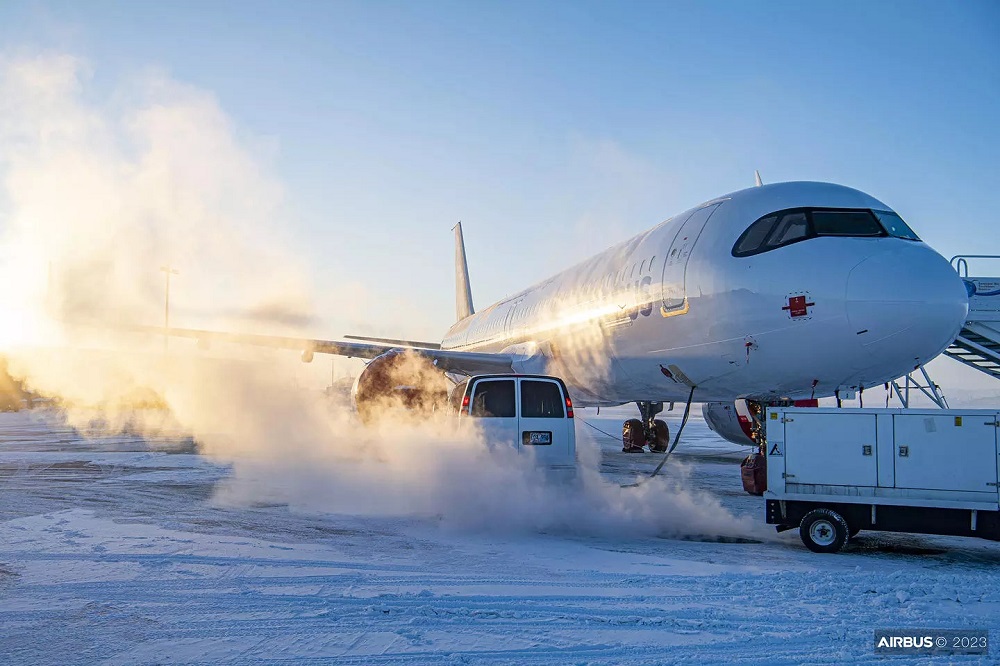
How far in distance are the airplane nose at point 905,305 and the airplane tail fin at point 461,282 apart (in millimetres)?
24017

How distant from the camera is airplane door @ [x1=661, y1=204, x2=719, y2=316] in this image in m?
10.8

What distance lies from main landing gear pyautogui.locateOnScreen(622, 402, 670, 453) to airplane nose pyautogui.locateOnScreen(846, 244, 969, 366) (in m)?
12.8

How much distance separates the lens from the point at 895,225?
9.45 meters

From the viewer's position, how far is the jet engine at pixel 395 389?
50.0ft

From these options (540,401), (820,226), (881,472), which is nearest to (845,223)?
(820,226)

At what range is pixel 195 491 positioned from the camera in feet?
38.6

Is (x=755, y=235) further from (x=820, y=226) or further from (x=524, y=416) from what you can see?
(x=524, y=416)

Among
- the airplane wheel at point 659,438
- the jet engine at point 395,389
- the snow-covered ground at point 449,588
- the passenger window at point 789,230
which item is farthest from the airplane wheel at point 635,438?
the passenger window at point 789,230

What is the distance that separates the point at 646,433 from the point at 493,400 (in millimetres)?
12598

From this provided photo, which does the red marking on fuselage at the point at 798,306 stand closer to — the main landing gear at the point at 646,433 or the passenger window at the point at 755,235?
the passenger window at the point at 755,235

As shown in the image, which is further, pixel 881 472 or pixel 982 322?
pixel 982 322

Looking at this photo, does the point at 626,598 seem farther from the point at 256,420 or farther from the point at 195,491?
the point at 256,420

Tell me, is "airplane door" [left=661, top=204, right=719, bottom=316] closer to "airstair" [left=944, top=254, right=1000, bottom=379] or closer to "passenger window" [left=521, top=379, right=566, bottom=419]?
"passenger window" [left=521, top=379, right=566, bottom=419]

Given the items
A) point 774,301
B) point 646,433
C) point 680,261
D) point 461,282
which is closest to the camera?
point 774,301
